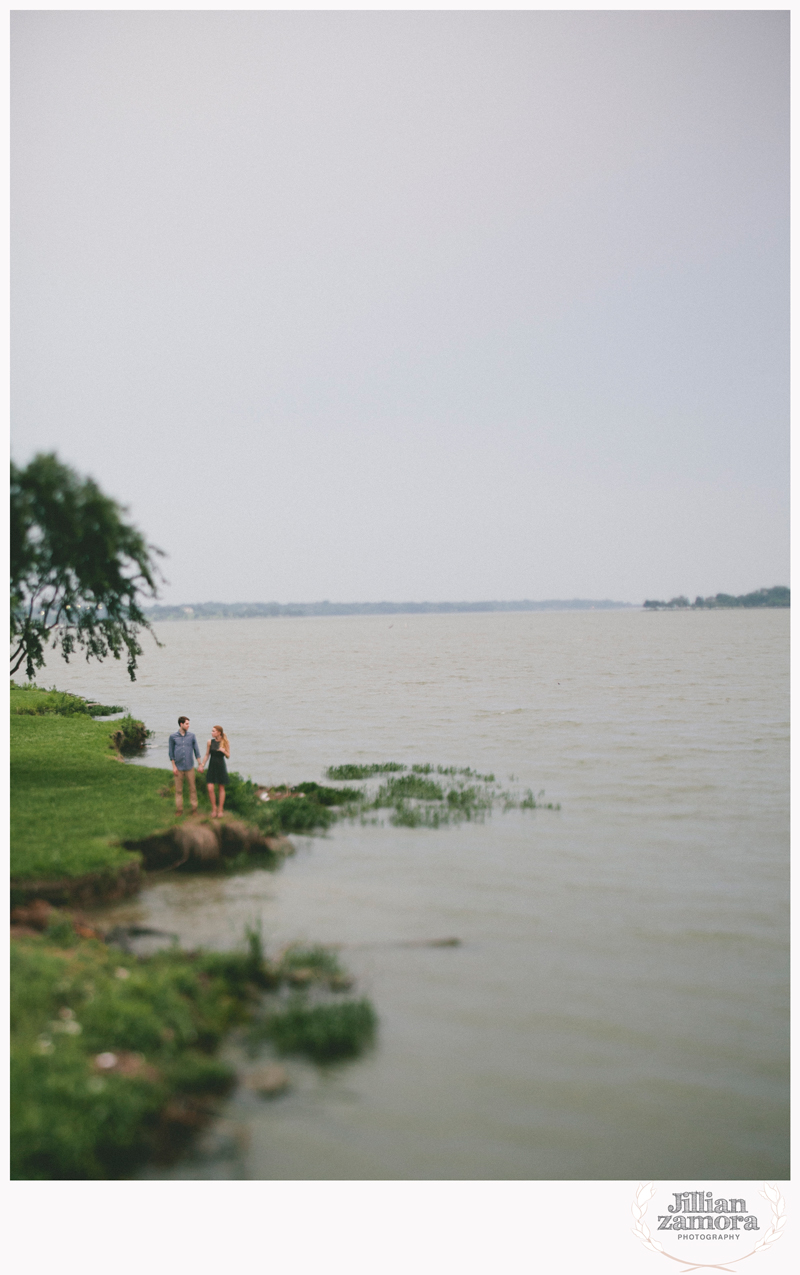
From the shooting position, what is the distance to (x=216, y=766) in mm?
19609

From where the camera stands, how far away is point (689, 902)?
16.4 m

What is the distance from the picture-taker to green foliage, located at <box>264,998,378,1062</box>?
1044cm

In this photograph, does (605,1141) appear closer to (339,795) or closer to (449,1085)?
(449,1085)

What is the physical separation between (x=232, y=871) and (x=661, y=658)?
8049 centimetres

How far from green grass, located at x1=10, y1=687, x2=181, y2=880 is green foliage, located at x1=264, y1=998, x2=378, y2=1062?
19.0 feet

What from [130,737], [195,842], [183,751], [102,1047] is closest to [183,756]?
[183,751]

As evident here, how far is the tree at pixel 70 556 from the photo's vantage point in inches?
738

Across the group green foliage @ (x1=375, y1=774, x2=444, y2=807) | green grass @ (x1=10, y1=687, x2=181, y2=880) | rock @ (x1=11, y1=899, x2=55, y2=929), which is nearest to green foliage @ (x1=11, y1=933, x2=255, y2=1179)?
rock @ (x1=11, y1=899, x2=55, y2=929)

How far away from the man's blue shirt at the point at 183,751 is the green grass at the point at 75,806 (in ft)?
3.75

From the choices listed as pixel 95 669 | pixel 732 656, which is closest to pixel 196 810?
pixel 95 669

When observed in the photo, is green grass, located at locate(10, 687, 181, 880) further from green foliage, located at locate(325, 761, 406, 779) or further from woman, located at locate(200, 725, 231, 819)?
green foliage, located at locate(325, 761, 406, 779)

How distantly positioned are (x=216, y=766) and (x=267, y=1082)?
10.6 meters

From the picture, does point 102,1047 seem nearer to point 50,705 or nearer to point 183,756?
point 183,756

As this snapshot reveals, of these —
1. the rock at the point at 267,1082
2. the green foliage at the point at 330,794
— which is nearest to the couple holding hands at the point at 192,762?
the green foliage at the point at 330,794
